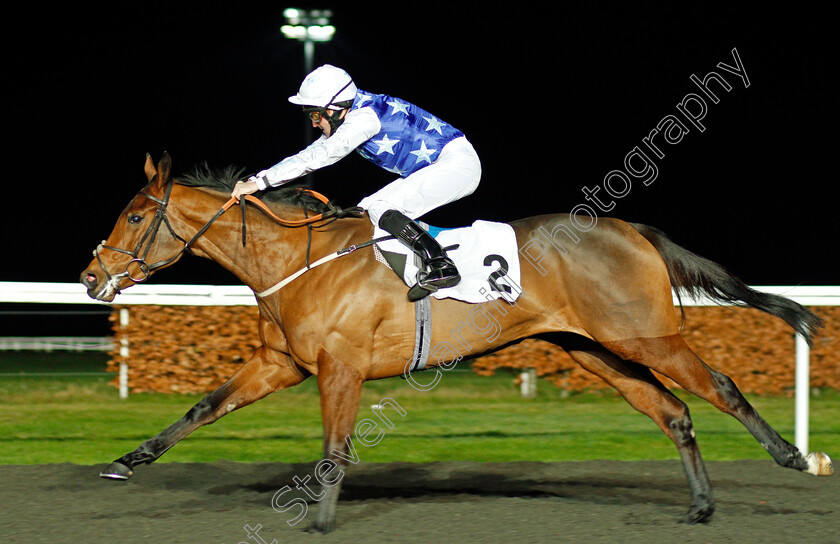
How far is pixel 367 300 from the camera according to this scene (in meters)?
3.77

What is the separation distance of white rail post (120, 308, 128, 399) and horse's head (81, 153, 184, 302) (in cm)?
283

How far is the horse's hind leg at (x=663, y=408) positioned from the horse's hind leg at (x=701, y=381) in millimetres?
161

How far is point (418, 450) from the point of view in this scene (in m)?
5.54

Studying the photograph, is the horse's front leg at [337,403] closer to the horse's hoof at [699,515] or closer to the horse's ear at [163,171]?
the horse's ear at [163,171]

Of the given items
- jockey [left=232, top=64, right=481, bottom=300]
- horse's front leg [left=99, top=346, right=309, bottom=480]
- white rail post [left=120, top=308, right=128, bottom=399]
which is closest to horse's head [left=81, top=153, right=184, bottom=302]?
jockey [left=232, top=64, right=481, bottom=300]

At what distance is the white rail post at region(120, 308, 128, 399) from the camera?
6609mm

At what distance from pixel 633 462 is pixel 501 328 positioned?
5.16 ft

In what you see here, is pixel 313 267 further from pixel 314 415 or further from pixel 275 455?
pixel 314 415

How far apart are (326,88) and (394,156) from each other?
457mm

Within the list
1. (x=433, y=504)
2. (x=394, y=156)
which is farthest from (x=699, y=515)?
(x=394, y=156)

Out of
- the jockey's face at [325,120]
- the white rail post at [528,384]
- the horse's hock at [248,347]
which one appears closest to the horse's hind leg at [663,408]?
the jockey's face at [325,120]

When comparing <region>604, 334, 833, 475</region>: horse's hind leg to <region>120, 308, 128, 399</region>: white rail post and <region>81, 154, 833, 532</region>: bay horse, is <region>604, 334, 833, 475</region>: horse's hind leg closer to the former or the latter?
<region>81, 154, 833, 532</region>: bay horse

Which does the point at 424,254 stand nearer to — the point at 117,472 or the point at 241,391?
the point at 241,391

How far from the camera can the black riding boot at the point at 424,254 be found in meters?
3.69
